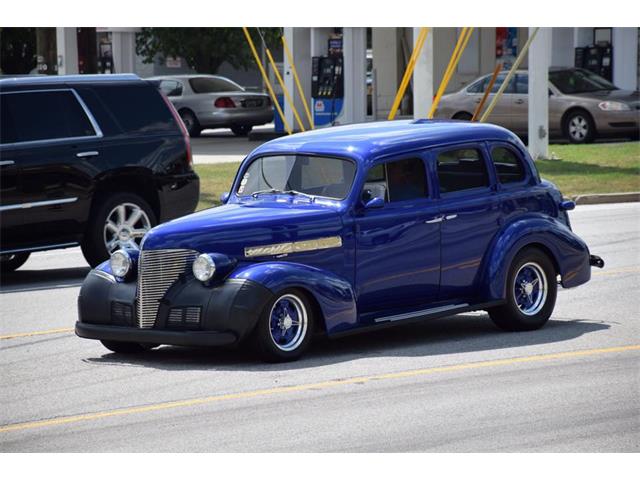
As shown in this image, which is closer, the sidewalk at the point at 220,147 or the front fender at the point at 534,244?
the front fender at the point at 534,244

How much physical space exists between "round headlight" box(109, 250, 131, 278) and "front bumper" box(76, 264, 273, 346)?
0.23 feet

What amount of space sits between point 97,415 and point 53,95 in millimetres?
6680

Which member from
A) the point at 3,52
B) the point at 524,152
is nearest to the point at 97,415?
the point at 524,152

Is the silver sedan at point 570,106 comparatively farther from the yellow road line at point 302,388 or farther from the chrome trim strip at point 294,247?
the chrome trim strip at point 294,247

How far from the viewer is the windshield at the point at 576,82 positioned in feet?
94.9

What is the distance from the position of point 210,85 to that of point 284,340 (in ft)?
89.3

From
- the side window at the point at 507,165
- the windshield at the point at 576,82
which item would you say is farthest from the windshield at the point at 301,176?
the windshield at the point at 576,82

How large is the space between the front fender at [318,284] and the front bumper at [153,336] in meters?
0.42

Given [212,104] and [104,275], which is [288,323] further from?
[212,104]

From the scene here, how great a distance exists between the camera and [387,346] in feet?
32.3

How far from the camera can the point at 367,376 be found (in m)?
8.73

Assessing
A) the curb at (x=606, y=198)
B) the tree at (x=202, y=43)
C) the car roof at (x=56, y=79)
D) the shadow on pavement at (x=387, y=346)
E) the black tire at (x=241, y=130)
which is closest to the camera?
the shadow on pavement at (x=387, y=346)

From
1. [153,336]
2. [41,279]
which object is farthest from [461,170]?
[41,279]

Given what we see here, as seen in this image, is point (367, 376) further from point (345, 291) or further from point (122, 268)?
point (122, 268)
